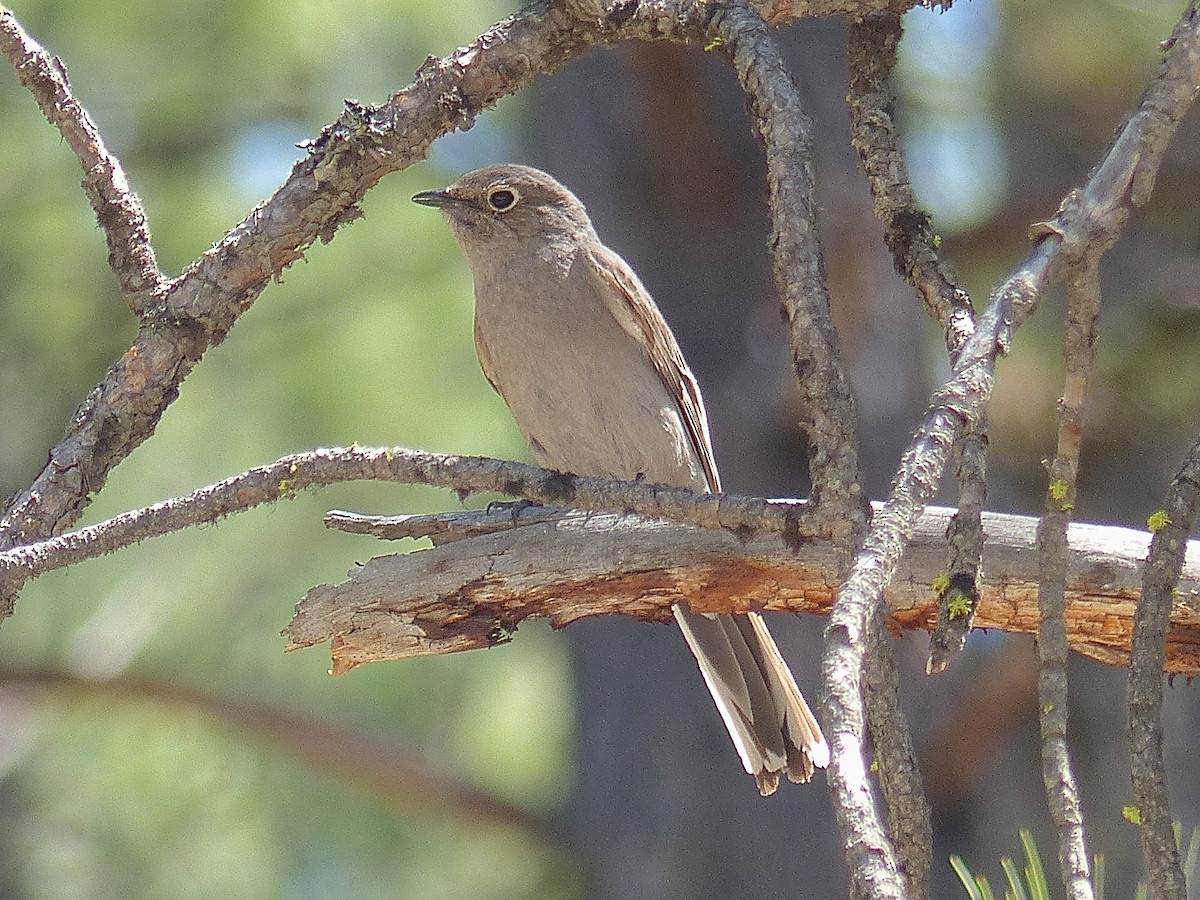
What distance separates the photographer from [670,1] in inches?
110

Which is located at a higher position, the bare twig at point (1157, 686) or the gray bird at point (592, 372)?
the gray bird at point (592, 372)

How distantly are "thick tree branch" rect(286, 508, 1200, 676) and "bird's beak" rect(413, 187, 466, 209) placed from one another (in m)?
2.29

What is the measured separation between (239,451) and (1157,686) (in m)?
6.51

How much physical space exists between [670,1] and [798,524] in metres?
1.20

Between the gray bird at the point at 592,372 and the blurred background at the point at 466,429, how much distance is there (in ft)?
4.23

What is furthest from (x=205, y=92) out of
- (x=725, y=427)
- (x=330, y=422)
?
(x=725, y=427)

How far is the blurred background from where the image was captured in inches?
245

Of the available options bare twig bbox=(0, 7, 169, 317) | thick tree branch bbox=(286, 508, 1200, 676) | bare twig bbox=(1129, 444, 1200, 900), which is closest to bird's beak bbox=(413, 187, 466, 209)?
thick tree branch bbox=(286, 508, 1200, 676)

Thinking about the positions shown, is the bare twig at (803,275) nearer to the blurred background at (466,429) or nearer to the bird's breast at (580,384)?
the bird's breast at (580,384)

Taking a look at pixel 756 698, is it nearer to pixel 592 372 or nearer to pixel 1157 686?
pixel 592 372

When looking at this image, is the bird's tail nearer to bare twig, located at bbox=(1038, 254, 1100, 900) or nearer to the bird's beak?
the bird's beak

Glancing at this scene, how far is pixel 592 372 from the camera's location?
478 centimetres

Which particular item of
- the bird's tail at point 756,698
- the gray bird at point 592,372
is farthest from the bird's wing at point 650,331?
the bird's tail at point 756,698

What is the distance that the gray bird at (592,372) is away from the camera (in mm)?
4473
